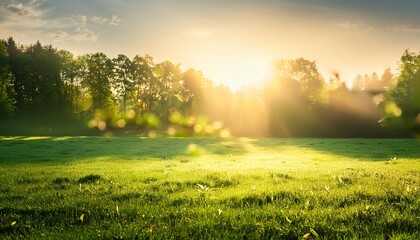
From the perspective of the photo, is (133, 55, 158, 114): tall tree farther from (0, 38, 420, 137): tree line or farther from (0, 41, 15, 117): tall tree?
(0, 41, 15, 117): tall tree

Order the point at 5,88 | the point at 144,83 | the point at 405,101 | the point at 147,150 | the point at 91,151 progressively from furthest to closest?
1. the point at 144,83
2. the point at 5,88
3. the point at 405,101
4. the point at 147,150
5. the point at 91,151

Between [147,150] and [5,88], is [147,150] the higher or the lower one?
the lower one

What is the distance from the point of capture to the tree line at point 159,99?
8188 cm

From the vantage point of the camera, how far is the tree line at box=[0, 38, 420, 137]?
3223 inches

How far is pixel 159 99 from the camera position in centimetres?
10388

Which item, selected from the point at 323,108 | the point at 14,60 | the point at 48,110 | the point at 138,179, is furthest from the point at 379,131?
A: the point at 14,60

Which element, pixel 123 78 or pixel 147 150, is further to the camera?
pixel 123 78

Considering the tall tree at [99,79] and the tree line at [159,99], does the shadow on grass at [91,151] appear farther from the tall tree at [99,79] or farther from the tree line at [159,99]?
the tall tree at [99,79]

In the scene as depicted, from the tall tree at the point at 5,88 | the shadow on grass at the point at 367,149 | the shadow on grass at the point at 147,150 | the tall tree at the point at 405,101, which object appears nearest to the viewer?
the shadow on grass at the point at 147,150

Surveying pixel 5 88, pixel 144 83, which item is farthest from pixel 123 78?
pixel 5 88

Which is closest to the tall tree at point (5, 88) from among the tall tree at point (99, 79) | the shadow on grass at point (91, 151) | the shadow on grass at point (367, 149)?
the tall tree at point (99, 79)

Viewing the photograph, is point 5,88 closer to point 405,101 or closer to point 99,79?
point 99,79

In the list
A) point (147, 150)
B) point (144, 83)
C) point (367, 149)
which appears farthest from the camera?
point (144, 83)

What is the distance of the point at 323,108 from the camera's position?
83250mm
